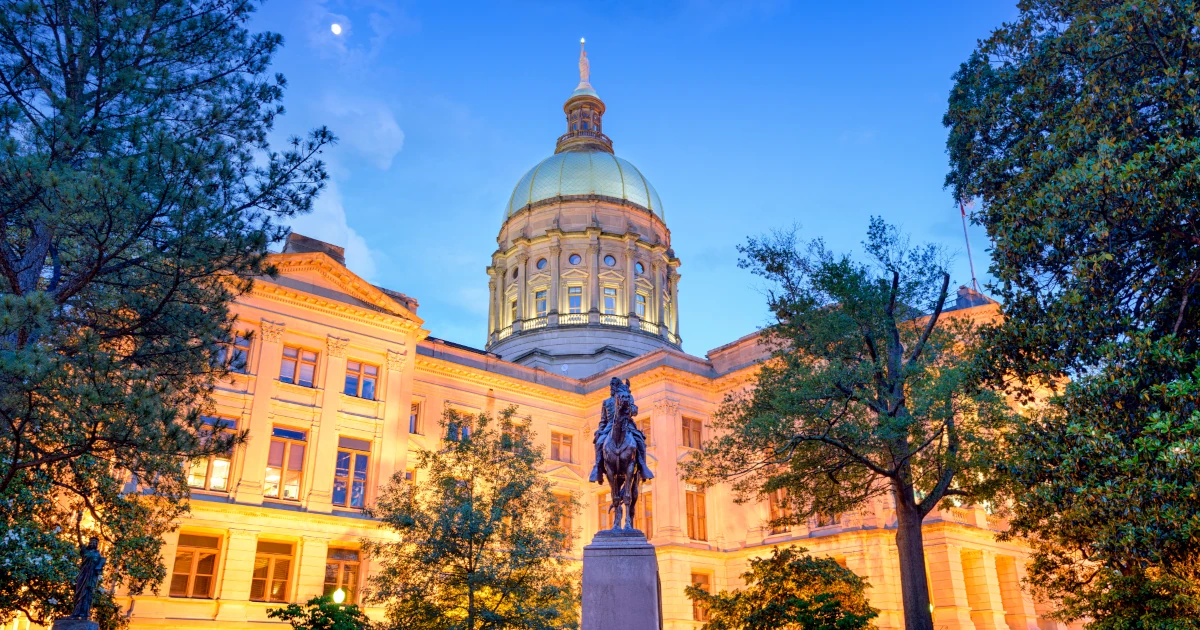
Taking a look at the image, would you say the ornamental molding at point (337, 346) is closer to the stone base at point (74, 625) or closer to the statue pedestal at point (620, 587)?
the stone base at point (74, 625)

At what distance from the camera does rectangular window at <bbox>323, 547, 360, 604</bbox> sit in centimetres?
3381

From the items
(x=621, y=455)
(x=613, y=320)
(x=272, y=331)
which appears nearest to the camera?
(x=621, y=455)

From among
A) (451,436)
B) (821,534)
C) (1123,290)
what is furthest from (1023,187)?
(821,534)

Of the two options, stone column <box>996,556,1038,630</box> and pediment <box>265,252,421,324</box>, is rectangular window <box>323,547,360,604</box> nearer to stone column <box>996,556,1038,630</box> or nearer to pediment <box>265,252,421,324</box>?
pediment <box>265,252,421,324</box>

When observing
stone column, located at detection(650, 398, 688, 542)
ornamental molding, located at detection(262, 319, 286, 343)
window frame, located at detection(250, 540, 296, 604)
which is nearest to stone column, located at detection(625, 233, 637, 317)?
stone column, located at detection(650, 398, 688, 542)

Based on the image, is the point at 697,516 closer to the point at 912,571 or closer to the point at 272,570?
the point at 272,570

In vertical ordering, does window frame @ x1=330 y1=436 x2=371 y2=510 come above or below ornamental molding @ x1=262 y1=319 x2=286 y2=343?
below

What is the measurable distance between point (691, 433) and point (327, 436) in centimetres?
1868

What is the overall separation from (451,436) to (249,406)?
10.9 m

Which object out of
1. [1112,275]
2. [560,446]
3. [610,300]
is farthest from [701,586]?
[1112,275]

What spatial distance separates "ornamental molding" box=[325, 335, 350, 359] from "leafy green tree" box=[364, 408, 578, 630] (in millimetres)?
11576

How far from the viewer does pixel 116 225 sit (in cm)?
1280

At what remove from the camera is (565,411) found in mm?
47344

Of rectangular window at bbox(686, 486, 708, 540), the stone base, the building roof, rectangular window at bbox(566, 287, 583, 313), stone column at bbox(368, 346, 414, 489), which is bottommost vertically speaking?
the stone base
